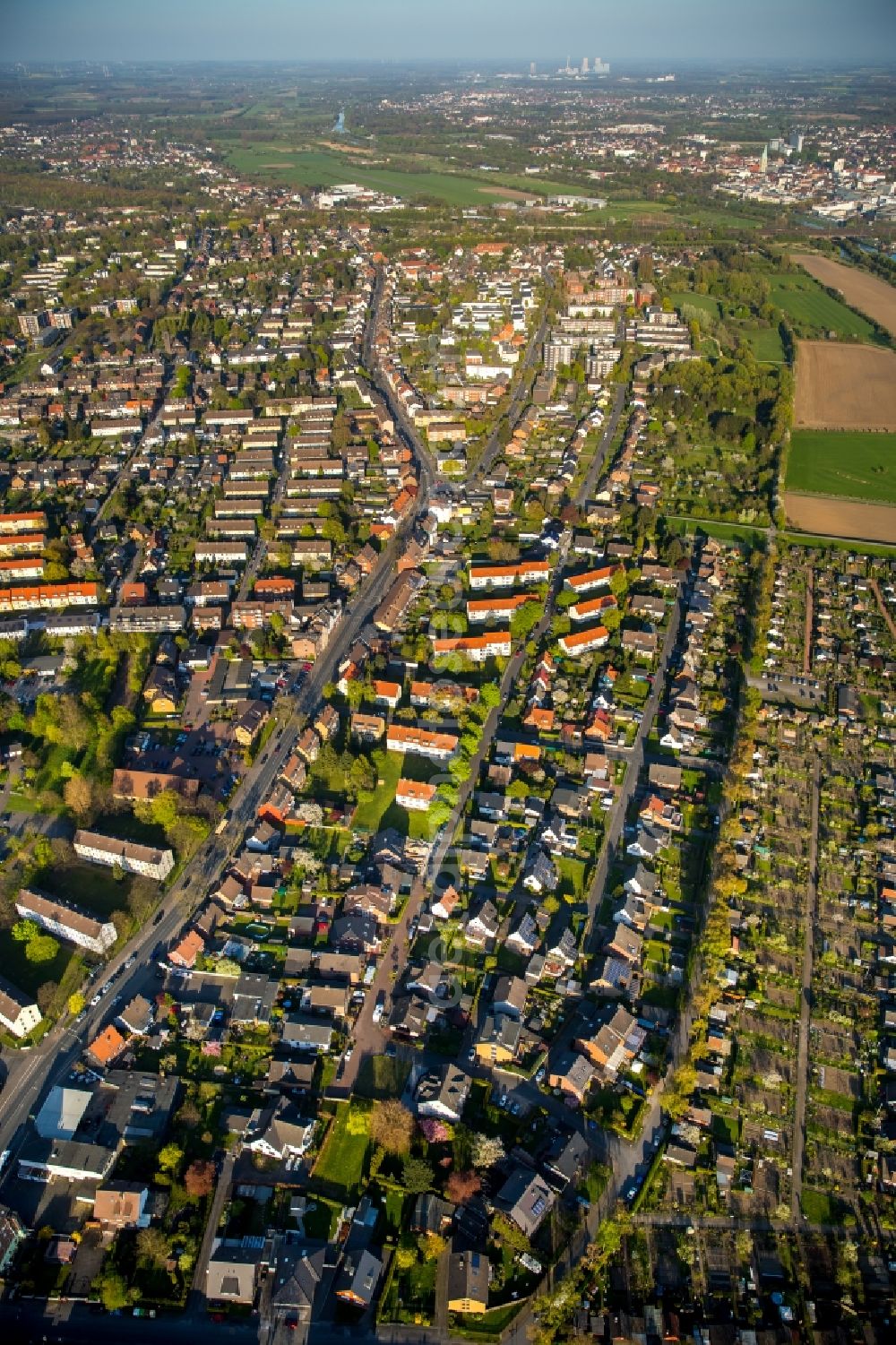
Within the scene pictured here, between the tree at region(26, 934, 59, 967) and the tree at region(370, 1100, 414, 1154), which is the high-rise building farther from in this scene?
→ the tree at region(370, 1100, 414, 1154)

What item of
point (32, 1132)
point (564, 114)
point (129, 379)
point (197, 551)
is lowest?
point (32, 1132)

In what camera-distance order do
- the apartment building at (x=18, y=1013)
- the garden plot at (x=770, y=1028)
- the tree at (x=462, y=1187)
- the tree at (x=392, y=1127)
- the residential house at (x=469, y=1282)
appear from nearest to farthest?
the residential house at (x=469, y=1282)
the tree at (x=462, y=1187)
the tree at (x=392, y=1127)
the apartment building at (x=18, y=1013)
the garden plot at (x=770, y=1028)

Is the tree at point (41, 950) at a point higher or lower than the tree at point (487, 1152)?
higher

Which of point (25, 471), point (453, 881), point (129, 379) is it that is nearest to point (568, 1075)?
point (453, 881)

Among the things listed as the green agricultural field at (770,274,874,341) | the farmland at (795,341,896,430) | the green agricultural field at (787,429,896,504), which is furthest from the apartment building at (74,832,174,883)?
the green agricultural field at (770,274,874,341)

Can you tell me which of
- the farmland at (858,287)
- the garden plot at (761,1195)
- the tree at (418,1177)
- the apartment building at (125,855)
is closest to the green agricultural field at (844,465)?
the farmland at (858,287)

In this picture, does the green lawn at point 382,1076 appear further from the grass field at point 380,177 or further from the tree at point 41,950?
the grass field at point 380,177

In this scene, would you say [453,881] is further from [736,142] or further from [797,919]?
[736,142]
